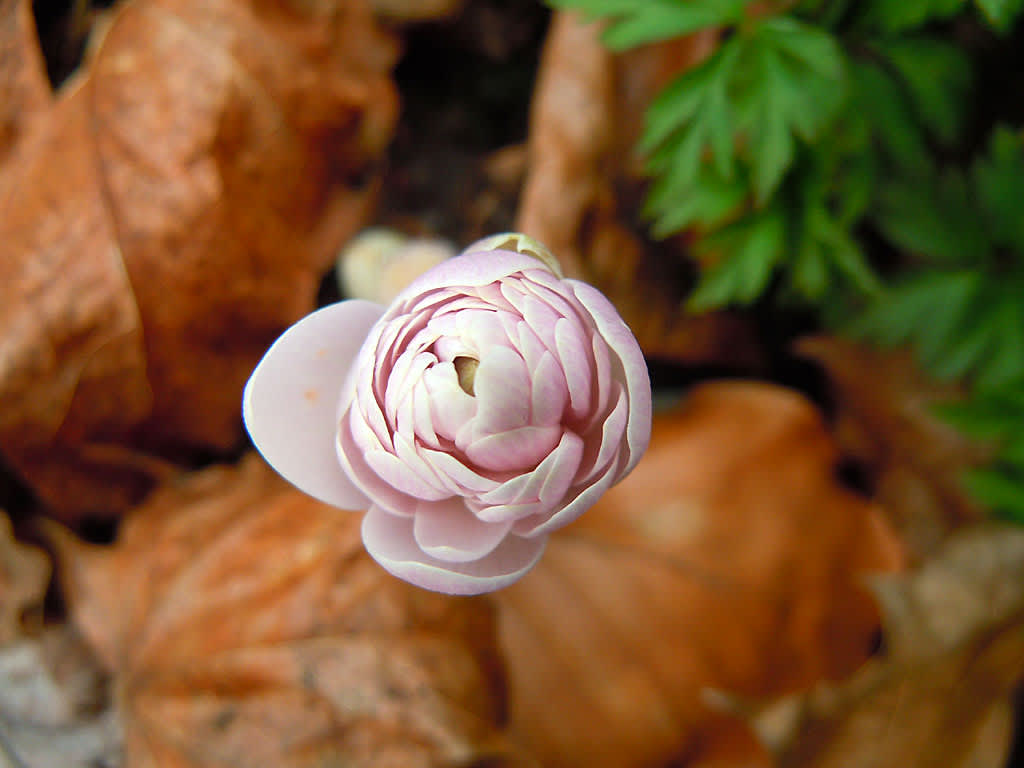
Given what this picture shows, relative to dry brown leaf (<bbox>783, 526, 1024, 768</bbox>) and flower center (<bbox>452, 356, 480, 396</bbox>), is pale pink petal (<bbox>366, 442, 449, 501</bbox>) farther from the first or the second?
dry brown leaf (<bbox>783, 526, 1024, 768</bbox>)

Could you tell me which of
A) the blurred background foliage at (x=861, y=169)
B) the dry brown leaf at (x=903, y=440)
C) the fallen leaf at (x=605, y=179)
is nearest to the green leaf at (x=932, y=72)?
the blurred background foliage at (x=861, y=169)

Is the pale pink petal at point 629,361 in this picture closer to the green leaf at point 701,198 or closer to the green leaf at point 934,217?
the green leaf at point 701,198

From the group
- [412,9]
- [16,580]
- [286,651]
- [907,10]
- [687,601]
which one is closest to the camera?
[907,10]

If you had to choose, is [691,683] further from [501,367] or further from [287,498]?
[501,367]

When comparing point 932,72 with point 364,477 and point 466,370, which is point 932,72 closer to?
point 466,370

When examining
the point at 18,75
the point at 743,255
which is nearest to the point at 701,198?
the point at 743,255

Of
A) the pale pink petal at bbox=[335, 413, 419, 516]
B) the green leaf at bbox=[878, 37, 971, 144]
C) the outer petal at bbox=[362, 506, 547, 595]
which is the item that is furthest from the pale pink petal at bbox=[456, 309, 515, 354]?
the green leaf at bbox=[878, 37, 971, 144]
